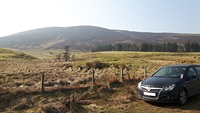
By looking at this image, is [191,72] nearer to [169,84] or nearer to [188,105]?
[188,105]

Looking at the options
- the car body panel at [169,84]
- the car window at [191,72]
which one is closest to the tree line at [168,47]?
the car window at [191,72]

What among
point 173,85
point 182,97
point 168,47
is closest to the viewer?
point 173,85

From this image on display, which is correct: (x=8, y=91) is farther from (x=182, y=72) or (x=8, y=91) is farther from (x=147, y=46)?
(x=147, y=46)

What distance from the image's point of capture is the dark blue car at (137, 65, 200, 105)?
9.77 m

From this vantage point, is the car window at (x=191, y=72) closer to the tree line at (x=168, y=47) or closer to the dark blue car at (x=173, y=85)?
the dark blue car at (x=173, y=85)

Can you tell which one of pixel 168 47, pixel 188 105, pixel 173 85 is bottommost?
pixel 188 105

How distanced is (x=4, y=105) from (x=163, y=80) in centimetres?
771

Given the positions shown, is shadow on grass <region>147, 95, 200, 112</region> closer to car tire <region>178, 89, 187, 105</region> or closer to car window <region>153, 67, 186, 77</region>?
car tire <region>178, 89, 187, 105</region>

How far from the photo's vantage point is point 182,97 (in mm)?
10172

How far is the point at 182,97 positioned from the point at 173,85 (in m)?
0.78

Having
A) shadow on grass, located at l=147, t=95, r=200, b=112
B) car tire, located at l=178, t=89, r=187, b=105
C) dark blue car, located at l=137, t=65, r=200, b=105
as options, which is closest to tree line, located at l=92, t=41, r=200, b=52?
dark blue car, located at l=137, t=65, r=200, b=105

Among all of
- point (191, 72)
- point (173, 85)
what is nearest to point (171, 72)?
point (191, 72)

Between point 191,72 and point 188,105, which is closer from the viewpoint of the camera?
point 188,105

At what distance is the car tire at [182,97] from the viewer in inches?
394
